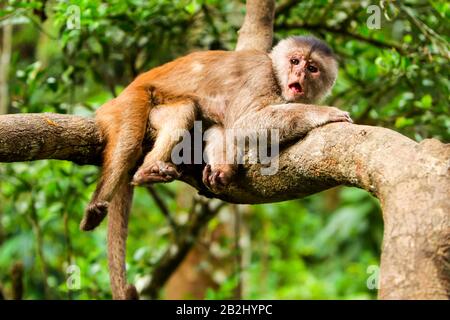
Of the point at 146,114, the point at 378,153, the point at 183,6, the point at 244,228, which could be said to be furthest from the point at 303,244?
the point at 378,153

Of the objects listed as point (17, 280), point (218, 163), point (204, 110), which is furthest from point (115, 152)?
point (17, 280)

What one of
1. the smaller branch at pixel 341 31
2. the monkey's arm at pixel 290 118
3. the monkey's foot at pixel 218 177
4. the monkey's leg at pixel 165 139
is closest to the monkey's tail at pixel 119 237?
the monkey's leg at pixel 165 139

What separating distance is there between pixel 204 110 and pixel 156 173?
93cm

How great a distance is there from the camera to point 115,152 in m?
4.90

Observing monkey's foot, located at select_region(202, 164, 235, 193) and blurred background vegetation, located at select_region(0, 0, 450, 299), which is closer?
monkey's foot, located at select_region(202, 164, 235, 193)

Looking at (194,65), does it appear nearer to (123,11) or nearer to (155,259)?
(123,11)

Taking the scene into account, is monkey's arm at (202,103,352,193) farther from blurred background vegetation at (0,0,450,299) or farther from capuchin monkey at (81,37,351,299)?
blurred background vegetation at (0,0,450,299)

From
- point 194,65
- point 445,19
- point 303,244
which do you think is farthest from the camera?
point 303,244

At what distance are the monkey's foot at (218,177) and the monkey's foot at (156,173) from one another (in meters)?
0.24

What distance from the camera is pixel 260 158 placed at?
Result: 460 cm

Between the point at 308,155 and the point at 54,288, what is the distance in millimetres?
4701

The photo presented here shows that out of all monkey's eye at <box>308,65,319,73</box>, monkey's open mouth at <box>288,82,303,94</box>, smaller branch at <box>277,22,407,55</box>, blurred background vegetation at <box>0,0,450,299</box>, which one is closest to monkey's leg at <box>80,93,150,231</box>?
monkey's open mouth at <box>288,82,303,94</box>

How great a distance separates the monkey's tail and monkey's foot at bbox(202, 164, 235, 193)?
0.75 metres

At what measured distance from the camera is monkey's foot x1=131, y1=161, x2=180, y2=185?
15.7 feet
